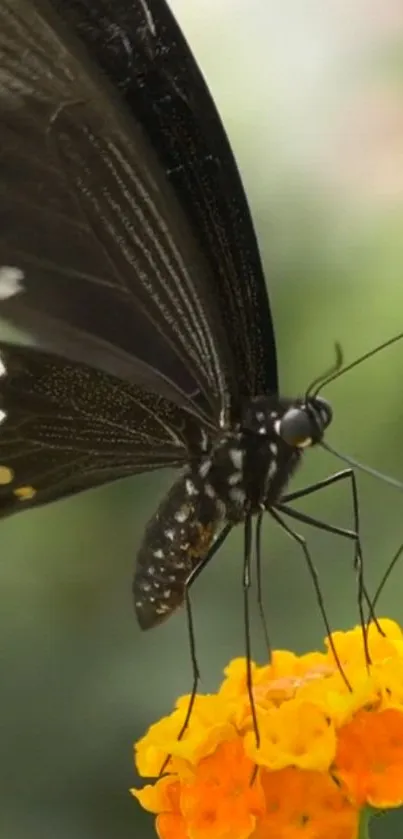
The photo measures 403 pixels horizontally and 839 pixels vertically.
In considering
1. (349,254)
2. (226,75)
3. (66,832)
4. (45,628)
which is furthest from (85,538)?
(226,75)

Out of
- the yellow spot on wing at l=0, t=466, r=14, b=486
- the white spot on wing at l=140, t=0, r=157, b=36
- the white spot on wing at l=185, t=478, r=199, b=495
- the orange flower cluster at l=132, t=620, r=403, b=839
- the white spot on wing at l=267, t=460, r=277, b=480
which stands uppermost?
the white spot on wing at l=140, t=0, r=157, b=36

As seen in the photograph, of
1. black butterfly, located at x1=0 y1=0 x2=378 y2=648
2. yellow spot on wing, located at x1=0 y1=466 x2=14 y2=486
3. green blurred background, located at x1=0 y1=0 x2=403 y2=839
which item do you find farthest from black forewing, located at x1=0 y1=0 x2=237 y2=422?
green blurred background, located at x1=0 y1=0 x2=403 y2=839

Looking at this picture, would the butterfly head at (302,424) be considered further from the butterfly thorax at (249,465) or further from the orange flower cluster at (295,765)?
the orange flower cluster at (295,765)

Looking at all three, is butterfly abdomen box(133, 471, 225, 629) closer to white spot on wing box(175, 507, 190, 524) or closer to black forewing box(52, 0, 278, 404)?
white spot on wing box(175, 507, 190, 524)

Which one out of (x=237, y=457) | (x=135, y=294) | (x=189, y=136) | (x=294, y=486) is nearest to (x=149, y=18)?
(x=189, y=136)

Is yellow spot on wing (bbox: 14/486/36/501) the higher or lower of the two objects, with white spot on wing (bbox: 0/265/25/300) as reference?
lower

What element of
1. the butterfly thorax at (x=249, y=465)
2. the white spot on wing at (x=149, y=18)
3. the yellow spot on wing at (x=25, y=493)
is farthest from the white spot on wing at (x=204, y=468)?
the white spot on wing at (x=149, y=18)
